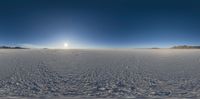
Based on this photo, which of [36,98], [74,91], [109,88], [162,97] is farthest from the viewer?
[109,88]

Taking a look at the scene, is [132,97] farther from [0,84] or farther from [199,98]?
[0,84]

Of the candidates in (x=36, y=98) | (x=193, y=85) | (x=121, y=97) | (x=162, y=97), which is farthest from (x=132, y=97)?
(x=193, y=85)

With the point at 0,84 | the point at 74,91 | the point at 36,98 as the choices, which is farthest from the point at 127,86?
the point at 0,84

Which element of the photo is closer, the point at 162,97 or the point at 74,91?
the point at 162,97

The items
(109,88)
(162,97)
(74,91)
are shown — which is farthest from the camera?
(109,88)

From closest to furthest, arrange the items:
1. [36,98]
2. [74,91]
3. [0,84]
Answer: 1. [36,98]
2. [74,91]
3. [0,84]

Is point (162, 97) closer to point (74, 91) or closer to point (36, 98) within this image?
point (74, 91)

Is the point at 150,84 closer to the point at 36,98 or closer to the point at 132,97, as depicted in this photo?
the point at 132,97

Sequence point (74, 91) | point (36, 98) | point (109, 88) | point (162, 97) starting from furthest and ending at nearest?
point (109, 88) < point (74, 91) < point (162, 97) < point (36, 98)

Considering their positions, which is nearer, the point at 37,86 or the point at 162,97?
the point at 162,97
